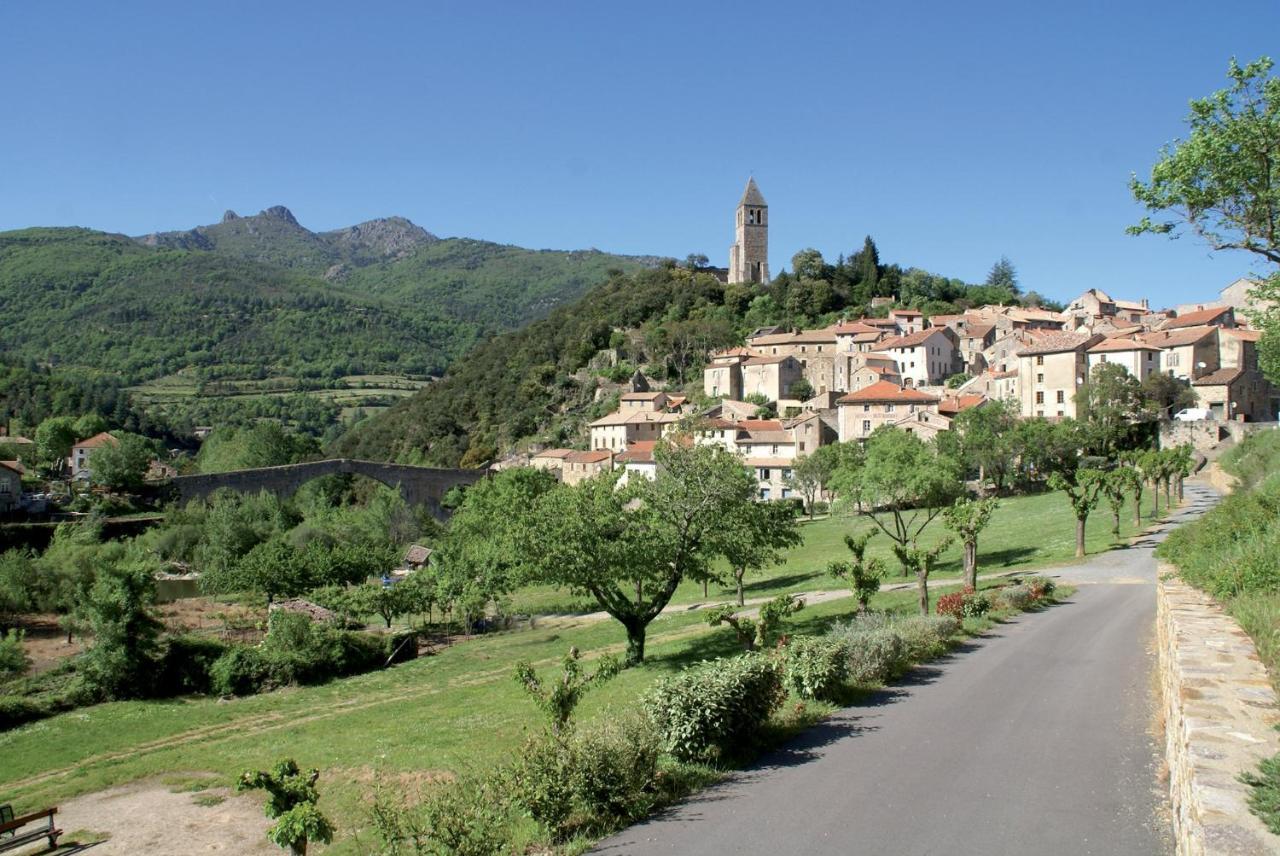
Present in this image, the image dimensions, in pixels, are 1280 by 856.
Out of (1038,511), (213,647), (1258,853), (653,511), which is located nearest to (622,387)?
(1038,511)

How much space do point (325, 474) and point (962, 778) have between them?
6828 cm

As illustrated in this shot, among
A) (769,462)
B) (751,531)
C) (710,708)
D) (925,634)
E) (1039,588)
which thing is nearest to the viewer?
(710,708)

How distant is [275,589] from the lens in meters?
40.7

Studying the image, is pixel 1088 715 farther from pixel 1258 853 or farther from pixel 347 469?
pixel 347 469

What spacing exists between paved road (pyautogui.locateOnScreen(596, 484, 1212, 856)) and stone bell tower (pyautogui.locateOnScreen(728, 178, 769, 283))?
122 m

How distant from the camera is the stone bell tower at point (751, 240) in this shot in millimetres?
132375

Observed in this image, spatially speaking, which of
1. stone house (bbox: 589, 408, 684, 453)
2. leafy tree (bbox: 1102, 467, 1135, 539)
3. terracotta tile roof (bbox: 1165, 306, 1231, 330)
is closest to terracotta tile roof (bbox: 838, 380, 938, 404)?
stone house (bbox: 589, 408, 684, 453)

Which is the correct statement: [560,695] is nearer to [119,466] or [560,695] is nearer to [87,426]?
[119,466]

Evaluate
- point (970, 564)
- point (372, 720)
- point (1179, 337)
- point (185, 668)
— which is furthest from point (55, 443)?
point (1179, 337)

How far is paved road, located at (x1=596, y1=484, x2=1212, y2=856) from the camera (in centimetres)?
752

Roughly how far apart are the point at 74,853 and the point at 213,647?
55.9 ft

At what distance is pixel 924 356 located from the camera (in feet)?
278

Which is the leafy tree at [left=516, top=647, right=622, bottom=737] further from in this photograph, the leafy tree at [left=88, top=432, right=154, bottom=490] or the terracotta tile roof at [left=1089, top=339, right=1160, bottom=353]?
the leafy tree at [left=88, top=432, right=154, bottom=490]

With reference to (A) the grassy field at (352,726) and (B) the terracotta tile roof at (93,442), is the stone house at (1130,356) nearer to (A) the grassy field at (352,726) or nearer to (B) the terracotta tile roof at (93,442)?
(A) the grassy field at (352,726)
